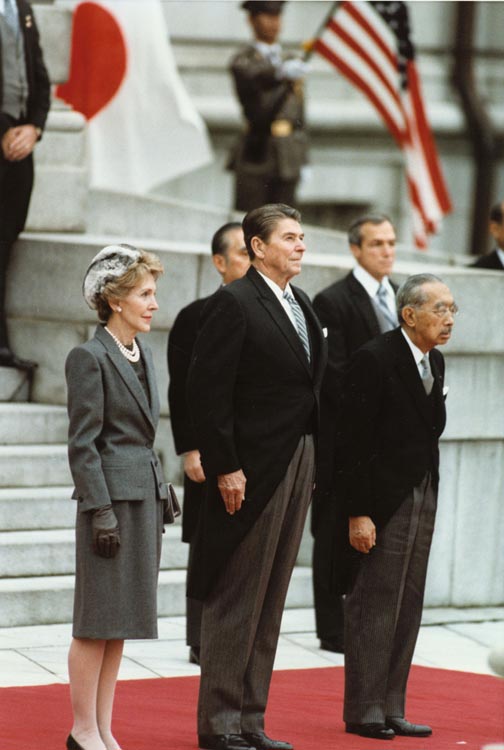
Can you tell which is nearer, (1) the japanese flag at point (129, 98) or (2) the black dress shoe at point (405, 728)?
(2) the black dress shoe at point (405, 728)

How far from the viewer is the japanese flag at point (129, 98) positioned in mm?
14117

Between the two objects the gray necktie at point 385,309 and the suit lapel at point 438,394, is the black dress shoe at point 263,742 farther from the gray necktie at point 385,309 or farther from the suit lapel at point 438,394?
the gray necktie at point 385,309

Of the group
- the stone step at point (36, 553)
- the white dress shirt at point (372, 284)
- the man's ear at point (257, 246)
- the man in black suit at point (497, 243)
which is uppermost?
the man in black suit at point (497, 243)

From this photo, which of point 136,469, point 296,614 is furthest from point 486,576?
point 136,469

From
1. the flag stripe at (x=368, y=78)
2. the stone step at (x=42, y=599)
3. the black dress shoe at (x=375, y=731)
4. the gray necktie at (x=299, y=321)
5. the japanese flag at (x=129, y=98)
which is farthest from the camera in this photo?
the flag stripe at (x=368, y=78)

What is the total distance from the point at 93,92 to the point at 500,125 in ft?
27.1

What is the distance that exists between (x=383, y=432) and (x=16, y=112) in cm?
393

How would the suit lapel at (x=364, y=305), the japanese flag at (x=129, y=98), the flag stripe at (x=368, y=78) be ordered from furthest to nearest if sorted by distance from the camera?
the flag stripe at (x=368, y=78) < the japanese flag at (x=129, y=98) < the suit lapel at (x=364, y=305)

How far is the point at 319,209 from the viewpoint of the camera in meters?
21.0

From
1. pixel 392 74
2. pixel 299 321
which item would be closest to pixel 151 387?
pixel 299 321

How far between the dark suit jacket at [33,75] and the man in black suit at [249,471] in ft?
12.3

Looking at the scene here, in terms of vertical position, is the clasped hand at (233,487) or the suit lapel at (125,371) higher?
the suit lapel at (125,371)

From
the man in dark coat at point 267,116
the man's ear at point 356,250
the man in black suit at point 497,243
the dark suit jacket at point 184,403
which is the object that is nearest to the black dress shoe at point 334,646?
the dark suit jacket at point 184,403

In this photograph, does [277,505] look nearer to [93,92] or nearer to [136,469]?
[136,469]
